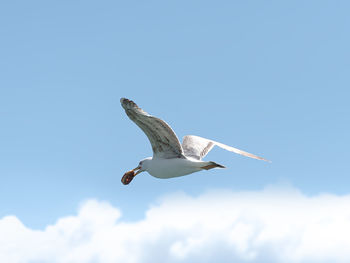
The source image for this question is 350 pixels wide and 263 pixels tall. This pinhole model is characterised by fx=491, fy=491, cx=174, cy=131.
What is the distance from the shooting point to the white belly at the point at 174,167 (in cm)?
1586

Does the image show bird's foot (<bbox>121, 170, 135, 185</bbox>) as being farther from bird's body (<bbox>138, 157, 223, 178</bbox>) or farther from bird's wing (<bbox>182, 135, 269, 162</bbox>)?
bird's wing (<bbox>182, 135, 269, 162</bbox>)

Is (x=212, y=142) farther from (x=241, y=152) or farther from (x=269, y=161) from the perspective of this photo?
(x=269, y=161)

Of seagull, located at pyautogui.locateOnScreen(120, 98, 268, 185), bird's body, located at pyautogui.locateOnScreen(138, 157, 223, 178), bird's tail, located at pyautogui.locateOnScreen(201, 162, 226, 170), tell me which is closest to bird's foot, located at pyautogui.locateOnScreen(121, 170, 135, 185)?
seagull, located at pyautogui.locateOnScreen(120, 98, 268, 185)

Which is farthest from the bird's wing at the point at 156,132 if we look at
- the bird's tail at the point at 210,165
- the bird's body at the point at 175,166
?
the bird's tail at the point at 210,165

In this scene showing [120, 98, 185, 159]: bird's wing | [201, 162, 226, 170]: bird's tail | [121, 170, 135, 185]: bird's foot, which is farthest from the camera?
[121, 170, 135, 185]: bird's foot

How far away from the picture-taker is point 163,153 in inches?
627

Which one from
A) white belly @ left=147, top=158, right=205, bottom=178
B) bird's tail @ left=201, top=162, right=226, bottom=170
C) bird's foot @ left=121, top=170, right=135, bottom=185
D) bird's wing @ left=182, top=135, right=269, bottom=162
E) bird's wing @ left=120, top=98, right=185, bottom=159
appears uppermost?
bird's wing @ left=182, top=135, right=269, bottom=162

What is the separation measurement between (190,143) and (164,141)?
13.9ft

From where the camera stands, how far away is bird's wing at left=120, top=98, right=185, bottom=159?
13672mm

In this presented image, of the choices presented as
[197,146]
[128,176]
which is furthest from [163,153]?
[197,146]

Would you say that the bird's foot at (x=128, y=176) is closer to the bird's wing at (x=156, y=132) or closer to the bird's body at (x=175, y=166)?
the bird's body at (x=175, y=166)

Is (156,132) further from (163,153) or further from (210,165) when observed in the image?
(210,165)

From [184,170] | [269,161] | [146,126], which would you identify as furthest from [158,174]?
[269,161]

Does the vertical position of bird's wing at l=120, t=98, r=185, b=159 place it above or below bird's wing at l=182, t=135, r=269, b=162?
below
